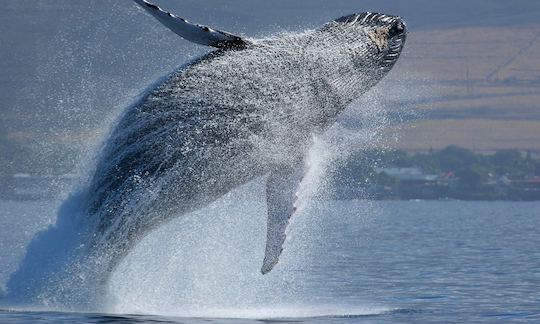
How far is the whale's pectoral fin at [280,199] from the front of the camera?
16.3 meters

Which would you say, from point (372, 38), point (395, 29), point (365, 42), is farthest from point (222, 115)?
point (395, 29)

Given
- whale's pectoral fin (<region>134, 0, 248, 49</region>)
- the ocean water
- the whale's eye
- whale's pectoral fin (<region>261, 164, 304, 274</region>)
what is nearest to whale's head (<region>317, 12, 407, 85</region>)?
the whale's eye

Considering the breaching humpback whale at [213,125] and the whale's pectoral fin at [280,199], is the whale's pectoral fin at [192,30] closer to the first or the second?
the breaching humpback whale at [213,125]

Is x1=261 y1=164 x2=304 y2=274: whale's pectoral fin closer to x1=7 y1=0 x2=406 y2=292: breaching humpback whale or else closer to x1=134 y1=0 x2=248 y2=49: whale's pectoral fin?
x1=7 y1=0 x2=406 y2=292: breaching humpback whale

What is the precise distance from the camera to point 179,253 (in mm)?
18438

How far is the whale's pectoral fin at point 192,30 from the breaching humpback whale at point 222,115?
15 millimetres

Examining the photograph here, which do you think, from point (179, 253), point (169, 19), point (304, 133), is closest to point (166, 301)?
point (179, 253)

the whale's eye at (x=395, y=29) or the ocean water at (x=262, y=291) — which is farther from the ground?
the whale's eye at (x=395, y=29)

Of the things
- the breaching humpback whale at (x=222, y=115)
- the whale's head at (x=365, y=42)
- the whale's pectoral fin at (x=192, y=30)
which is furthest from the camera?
the whale's head at (x=365, y=42)

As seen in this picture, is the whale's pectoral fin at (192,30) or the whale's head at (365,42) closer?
the whale's pectoral fin at (192,30)

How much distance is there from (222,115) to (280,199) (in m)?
1.86

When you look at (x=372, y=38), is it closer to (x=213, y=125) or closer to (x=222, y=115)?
(x=222, y=115)

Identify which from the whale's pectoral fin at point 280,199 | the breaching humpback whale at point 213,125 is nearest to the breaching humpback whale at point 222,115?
the breaching humpback whale at point 213,125

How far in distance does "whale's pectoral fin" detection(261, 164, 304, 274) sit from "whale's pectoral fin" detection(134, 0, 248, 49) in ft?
7.65
